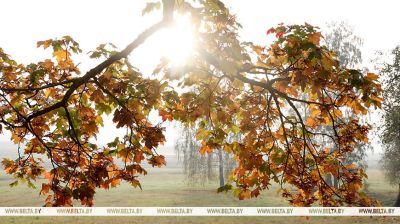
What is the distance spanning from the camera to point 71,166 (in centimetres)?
536

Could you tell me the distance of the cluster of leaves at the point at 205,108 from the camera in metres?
4.59

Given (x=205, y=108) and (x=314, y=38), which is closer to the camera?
(x=314, y=38)

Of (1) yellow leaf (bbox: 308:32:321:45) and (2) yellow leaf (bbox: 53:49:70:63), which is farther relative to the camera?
(2) yellow leaf (bbox: 53:49:70:63)

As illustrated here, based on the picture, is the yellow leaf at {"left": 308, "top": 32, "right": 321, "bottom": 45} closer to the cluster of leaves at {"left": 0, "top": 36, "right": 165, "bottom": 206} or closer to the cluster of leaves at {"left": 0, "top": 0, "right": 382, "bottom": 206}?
the cluster of leaves at {"left": 0, "top": 0, "right": 382, "bottom": 206}

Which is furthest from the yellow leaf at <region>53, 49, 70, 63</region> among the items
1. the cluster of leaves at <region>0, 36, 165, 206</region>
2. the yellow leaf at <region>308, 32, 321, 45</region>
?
the yellow leaf at <region>308, 32, 321, 45</region>

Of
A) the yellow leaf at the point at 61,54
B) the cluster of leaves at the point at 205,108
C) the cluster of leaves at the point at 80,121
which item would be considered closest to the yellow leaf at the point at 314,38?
the cluster of leaves at the point at 205,108

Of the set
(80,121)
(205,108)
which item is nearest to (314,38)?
(205,108)

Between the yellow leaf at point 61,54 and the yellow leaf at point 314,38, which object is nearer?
the yellow leaf at point 314,38

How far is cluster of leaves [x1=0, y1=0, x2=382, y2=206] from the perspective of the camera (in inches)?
181

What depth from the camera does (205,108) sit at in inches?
217

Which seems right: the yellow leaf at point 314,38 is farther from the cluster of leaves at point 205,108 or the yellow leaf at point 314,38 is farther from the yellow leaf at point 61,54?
the yellow leaf at point 61,54

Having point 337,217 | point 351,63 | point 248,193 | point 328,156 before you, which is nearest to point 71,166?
point 248,193

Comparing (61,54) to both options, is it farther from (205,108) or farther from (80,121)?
(205,108)

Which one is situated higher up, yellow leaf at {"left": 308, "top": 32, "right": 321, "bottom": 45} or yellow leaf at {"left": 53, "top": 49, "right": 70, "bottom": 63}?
yellow leaf at {"left": 53, "top": 49, "right": 70, "bottom": 63}
